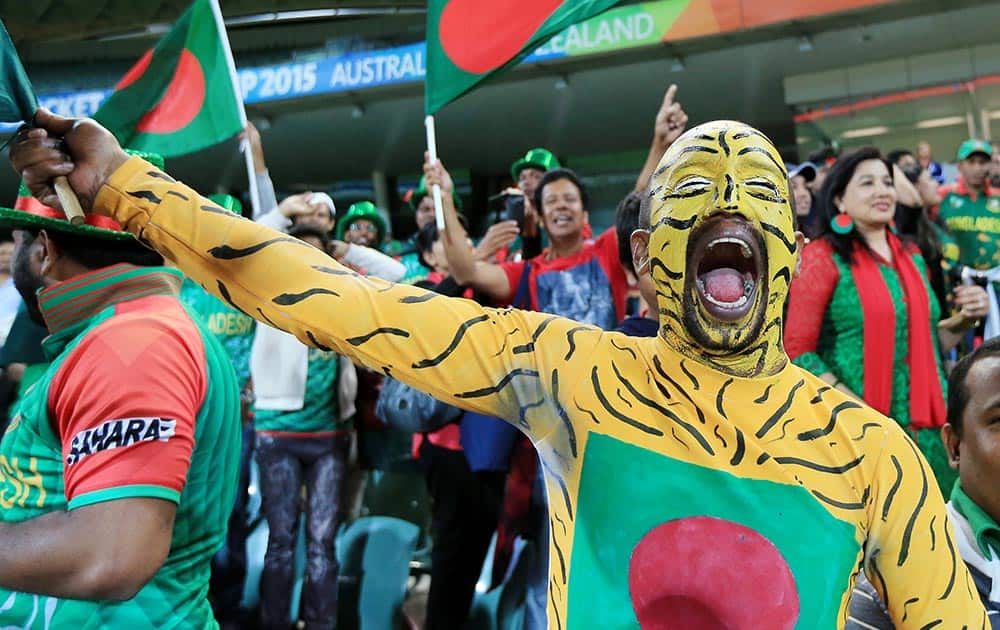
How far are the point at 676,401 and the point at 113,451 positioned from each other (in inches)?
40.7

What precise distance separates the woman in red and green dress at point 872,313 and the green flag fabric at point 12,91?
2.71m

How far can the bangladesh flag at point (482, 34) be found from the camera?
2.78 metres

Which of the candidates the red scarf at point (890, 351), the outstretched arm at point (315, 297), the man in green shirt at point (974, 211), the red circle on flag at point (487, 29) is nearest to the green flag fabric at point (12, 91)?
the outstretched arm at point (315, 297)

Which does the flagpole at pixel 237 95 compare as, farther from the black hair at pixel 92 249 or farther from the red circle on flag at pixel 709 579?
the red circle on flag at pixel 709 579

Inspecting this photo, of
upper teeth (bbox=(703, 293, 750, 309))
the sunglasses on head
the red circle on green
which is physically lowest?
upper teeth (bbox=(703, 293, 750, 309))

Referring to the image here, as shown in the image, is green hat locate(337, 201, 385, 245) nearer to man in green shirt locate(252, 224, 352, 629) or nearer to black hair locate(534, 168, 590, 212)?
man in green shirt locate(252, 224, 352, 629)

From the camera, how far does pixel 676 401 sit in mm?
1619

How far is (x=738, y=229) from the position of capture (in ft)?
5.39

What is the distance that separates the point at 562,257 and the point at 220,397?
6.93 feet

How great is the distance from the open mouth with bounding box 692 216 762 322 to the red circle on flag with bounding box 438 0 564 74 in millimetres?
1381

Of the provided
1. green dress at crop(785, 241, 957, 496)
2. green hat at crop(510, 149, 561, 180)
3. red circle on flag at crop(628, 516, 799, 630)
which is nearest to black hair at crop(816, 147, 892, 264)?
green dress at crop(785, 241, 957, 496)

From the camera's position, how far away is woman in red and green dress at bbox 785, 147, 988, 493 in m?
3.51

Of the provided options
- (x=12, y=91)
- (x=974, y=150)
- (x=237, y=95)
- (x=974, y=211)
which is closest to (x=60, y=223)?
(x=12, y=91)

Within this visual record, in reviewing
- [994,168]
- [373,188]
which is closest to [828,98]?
[994,168]
